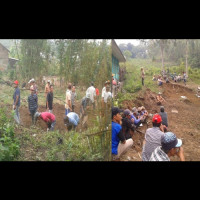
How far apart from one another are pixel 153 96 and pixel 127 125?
79 centimetres

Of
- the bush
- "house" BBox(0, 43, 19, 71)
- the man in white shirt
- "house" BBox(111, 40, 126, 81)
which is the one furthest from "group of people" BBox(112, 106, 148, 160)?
"house" BBox(0, 43, 19, 71)

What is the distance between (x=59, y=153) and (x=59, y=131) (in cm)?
35

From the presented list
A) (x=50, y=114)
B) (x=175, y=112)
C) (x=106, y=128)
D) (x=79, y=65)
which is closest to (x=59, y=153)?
(x=50, y=114)

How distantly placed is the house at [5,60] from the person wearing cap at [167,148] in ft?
9.10

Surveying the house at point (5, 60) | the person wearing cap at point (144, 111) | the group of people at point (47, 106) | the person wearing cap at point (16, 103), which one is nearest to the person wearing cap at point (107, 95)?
the group of people at point (47, 106)

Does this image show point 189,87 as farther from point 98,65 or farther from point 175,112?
point 98,65

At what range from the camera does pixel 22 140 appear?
3.36m

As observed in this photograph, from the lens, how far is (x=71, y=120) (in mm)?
3297

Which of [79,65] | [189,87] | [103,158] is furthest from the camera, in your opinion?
[189,87]

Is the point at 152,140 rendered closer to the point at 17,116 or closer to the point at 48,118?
the point at 48,118

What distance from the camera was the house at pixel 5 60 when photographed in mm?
3500

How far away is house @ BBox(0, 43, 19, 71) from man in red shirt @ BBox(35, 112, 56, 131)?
99cm

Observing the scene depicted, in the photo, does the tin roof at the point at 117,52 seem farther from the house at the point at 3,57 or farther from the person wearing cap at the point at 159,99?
the house at the point at 3,57

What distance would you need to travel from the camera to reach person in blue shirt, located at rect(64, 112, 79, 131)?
10.7 ft
